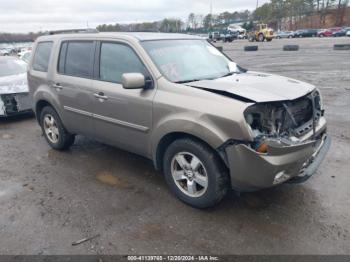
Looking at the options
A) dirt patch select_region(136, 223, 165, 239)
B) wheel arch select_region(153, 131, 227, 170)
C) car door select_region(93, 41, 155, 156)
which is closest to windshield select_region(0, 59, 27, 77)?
car door select_region(93, 41, 155, 156)

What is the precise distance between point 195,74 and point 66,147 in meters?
2.76

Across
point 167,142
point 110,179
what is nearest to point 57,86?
point 110,179

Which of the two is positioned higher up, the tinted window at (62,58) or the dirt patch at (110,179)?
the tinted window at (62,58)

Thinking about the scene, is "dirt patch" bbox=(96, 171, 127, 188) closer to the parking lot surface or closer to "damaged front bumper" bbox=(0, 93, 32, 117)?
the parking lot surface

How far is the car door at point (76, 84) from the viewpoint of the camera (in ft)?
14.4

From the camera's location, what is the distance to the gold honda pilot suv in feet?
9.86

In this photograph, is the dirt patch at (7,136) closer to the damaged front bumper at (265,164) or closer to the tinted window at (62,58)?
the tinted window at (62,58)

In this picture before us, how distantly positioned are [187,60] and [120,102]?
3.28ft

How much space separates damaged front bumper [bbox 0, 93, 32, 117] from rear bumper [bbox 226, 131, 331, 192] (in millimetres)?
5876

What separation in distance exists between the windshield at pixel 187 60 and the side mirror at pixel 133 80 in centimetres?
30

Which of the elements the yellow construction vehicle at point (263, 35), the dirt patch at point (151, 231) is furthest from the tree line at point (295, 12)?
the dirt patch at point (151, 231)

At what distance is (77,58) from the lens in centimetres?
460

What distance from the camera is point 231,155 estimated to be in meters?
3.02

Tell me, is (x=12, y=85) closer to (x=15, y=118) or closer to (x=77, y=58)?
(x=15, y=118)
